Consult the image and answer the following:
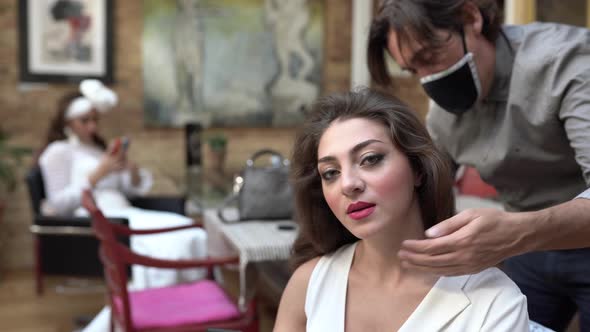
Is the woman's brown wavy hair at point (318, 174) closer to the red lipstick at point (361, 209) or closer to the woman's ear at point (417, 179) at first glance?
the woman's ear at point (417, 179)

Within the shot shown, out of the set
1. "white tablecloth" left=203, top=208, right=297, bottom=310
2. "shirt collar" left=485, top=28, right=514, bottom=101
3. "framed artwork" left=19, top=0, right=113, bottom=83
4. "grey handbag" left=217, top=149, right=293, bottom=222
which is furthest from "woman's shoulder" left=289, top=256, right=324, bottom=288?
"framed artwork" left=19, top=0, right=113, bottom=83

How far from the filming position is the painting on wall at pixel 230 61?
5133 mm

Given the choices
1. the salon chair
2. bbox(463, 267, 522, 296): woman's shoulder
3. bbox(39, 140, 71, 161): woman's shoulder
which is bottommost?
the salon chair

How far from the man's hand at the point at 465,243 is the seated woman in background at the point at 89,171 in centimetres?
247

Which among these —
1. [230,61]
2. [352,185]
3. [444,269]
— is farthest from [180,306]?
[230,61]

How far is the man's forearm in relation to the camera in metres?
0.99

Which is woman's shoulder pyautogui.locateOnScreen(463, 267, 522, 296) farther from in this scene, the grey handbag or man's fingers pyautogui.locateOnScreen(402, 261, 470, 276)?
the grey handbag

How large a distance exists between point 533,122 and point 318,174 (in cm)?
48

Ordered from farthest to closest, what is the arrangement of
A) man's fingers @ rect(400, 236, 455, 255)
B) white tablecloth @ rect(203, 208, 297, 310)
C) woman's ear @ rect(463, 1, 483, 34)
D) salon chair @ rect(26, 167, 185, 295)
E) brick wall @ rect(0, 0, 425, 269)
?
1. brick wall @ rect(0, 0, 425, 269)
2. salon chair @ rect(26, 167, 185, 295)
3. white tablecloth @ rect(203, 208, 297, 310)
4. woman's ear @ rect(463, 1, 483, 34)
5. man's fingers @ rect(400, 236, 455, 255)

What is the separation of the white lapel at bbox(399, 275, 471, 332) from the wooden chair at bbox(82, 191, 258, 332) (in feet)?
4.44

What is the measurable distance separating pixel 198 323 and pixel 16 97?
333cm

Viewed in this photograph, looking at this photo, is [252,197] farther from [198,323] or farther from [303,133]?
[303,133]

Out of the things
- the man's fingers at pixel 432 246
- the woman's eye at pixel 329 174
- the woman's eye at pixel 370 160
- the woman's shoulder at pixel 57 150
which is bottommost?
the woman's shoulder at pixel 57 150

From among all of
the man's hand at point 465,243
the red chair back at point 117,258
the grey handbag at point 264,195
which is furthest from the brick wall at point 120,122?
→ the man's hand at point 465,243
